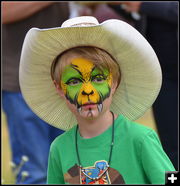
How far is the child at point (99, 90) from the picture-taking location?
3281mm

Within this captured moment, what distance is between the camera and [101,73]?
11.0ft

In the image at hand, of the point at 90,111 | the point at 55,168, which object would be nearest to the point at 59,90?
the point at 90,111

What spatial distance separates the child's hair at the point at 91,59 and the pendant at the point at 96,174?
1.44 ft

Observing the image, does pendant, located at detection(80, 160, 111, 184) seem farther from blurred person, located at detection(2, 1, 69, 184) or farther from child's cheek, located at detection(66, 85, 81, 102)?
blurred person, located at detection(2, 1, 69, 184)

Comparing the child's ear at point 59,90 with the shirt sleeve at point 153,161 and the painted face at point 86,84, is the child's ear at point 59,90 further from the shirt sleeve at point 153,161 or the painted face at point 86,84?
the shirt sleeve at point 153,161

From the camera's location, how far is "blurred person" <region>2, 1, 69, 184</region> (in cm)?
556

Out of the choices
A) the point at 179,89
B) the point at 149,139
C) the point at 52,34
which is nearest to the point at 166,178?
the point at 149,139

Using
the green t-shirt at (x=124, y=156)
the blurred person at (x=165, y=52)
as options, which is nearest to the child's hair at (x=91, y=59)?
the green t-shirt at (x=124, y=156)

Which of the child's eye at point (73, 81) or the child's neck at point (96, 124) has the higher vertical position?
the child's eye at point (73, 81)

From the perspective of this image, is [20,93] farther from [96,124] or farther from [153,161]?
[153,161]

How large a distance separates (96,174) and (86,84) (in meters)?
0.44

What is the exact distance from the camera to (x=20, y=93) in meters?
5.76

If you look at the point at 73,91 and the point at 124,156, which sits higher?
the point at 73,91

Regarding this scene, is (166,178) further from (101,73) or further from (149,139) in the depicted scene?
(101,73)
